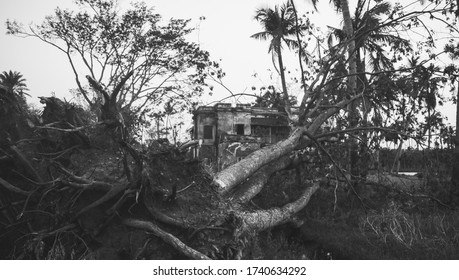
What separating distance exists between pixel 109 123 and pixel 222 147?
62.7 feet

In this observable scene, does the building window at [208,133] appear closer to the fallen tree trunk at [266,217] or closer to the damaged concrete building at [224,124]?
the damaged concrete building at [224,124]

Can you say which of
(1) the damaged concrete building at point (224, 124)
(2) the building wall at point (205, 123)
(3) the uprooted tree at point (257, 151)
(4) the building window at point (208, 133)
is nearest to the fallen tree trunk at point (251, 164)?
(3) the uprooted tree at point (257, 151)

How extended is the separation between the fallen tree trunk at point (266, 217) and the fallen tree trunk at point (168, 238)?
1.00 metres

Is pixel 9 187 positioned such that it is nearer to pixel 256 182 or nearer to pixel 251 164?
pixel 251 164

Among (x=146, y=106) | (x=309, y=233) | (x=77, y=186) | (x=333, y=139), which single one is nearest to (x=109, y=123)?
(x=77, y=186)

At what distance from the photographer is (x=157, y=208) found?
245 inches

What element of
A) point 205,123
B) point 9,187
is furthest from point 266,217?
point 205,123

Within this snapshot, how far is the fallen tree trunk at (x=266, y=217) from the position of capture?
6815mm

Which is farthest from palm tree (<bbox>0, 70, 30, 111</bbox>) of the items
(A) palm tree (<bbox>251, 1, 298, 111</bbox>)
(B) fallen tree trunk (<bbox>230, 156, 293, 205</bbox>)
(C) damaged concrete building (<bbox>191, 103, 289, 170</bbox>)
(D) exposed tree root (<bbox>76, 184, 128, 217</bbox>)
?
(C) damaged concrete building (<bbox>191, 103, 289, 170</bbox>)

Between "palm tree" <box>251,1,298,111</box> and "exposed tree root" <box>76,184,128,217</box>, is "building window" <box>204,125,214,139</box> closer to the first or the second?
"palm tree" <box>251,1,298,111</box>

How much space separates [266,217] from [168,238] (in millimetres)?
2653

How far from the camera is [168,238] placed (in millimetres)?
5645

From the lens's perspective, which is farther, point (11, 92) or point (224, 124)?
point (224, 124)

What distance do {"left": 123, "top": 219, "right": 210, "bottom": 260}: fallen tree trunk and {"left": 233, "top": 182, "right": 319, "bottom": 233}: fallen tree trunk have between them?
100cm
